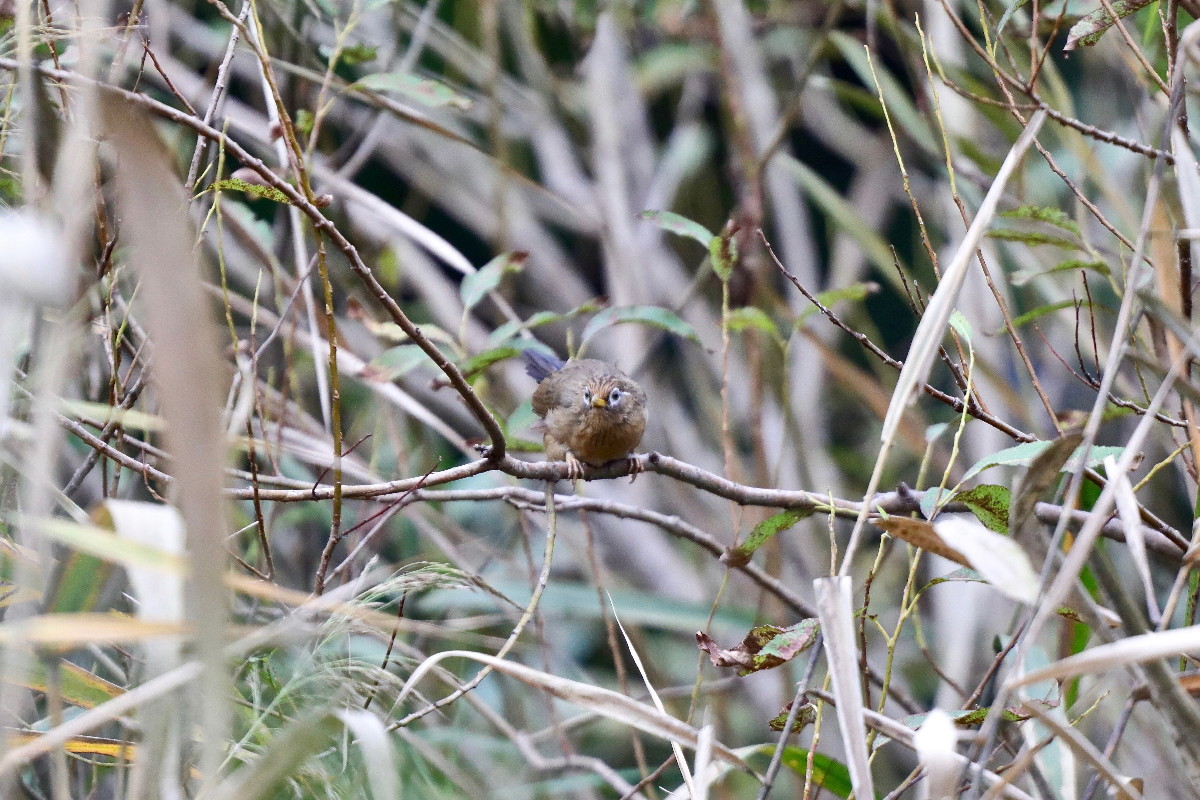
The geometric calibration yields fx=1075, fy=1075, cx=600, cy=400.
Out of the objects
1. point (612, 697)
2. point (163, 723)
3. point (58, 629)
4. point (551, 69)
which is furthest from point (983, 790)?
point (551, 69)

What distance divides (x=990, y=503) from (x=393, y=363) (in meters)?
1.36

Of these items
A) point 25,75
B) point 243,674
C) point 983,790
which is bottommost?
point 243,674

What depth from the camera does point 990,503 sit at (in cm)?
177

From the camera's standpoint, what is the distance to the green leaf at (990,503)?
5.76 feet

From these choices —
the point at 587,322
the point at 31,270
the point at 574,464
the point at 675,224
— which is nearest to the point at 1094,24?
the point at 675,224

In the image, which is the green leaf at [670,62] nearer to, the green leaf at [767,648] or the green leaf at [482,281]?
the green leaf at [482,281]

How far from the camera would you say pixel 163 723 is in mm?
→ 1106

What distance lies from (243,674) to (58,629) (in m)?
0.89

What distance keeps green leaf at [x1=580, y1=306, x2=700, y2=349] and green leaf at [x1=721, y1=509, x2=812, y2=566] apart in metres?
0.66

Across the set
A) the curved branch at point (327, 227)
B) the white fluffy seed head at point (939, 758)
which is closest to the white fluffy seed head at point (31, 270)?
the curved branch at point (327, 227)

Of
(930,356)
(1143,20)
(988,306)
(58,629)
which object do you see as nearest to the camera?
(58,629)

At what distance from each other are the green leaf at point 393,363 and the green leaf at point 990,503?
124 centimetres

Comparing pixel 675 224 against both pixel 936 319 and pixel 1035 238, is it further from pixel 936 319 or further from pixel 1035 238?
pixel 936 319

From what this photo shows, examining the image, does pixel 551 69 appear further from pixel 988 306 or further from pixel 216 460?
pixel 216 460
